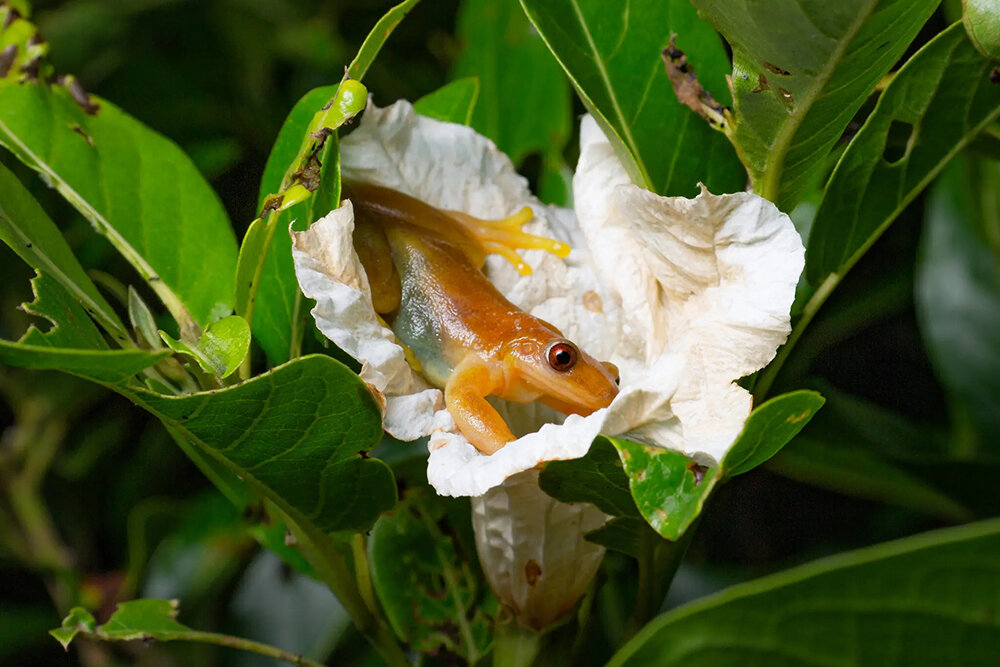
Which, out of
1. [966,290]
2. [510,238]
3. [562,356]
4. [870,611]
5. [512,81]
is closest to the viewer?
[870,611]

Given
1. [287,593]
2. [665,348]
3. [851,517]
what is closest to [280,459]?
[665,348]

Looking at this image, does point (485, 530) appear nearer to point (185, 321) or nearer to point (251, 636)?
point (185, 321)

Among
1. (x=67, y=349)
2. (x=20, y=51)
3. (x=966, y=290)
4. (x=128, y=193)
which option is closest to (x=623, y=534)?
(x=67, y=349)

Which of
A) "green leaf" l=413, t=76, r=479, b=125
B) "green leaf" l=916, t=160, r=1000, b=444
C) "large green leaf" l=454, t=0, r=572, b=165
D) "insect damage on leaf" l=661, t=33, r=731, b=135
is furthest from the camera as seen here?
"green leaf" l=916, t=160, r=1000, b=444

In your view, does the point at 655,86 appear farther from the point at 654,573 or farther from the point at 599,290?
the point at 654,573

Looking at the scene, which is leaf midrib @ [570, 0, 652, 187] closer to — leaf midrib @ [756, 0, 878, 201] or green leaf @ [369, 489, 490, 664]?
leaf midrib @ [756, 0, 878, 201]

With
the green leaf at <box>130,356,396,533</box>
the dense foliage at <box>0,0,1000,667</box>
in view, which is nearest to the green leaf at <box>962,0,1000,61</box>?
the dense foliage at <box>0,0,1000,667</box>

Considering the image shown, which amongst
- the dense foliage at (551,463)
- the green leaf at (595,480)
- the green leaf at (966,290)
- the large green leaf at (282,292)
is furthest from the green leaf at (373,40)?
the green leaf at (966,290)
